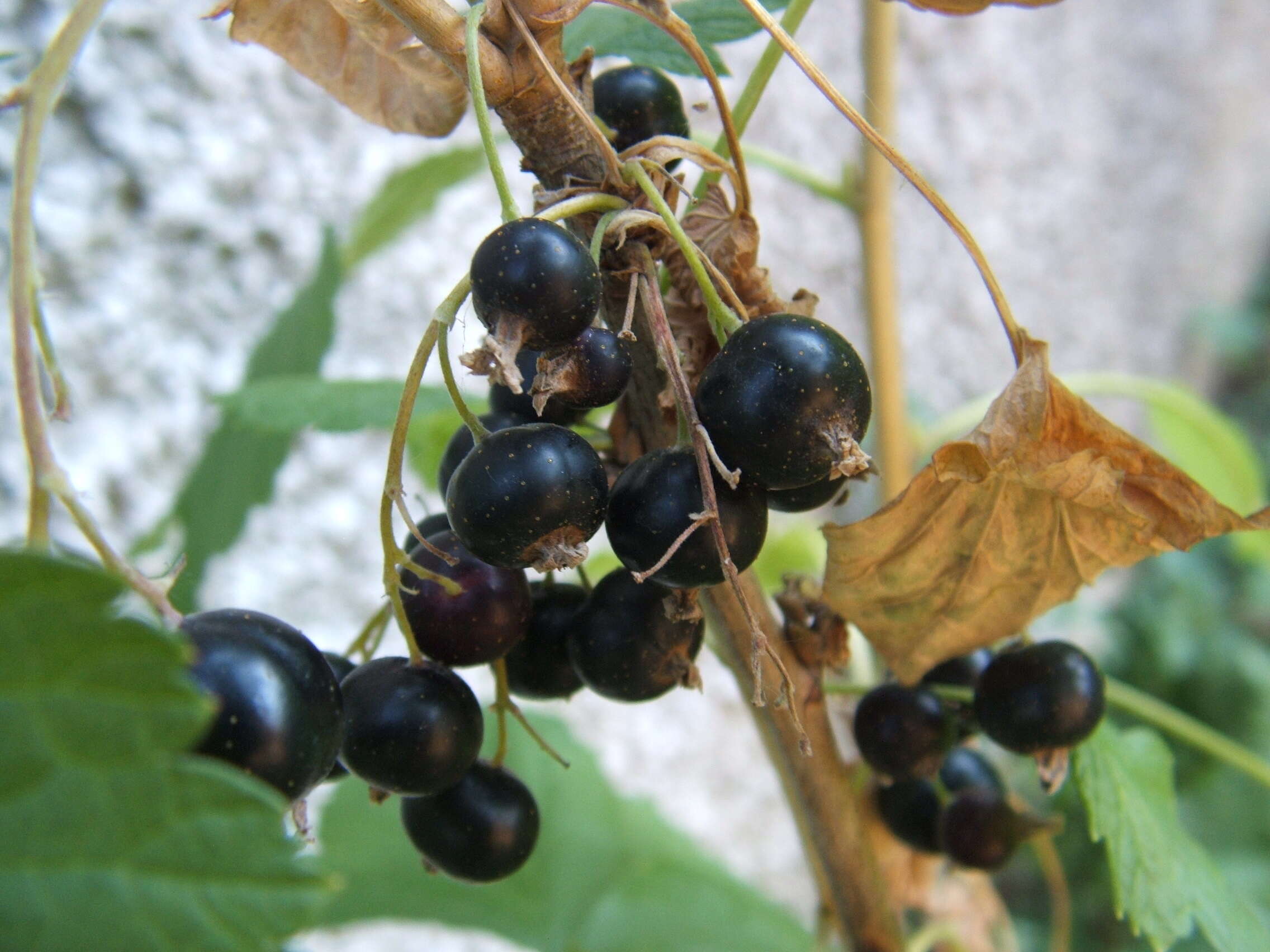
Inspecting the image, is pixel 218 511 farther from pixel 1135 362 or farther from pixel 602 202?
pixel 1135 362

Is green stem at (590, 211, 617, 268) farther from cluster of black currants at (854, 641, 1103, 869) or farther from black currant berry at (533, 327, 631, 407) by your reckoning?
cluster of black currants at (854, 641, 1103, 869)

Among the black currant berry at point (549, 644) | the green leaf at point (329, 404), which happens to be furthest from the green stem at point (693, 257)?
the green leaf at point (329, 404)

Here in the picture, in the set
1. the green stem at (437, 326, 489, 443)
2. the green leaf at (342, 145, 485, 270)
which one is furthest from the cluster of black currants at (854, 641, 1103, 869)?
the green leaf at (342, 145, 485, 270)

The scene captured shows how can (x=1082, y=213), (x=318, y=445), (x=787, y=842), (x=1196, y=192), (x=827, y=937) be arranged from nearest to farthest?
(x=827, y=937)
(x=318, y=445)
(x=787, y=842)
(x=1082, y=213)
(x=1196, y=192)

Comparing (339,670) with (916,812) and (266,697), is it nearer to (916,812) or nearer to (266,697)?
(266,697)

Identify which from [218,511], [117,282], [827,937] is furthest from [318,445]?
[827,937]

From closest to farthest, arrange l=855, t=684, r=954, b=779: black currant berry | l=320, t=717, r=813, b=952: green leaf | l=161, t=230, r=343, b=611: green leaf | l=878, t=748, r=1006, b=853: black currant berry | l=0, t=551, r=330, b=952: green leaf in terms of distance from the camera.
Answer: l=0, t=551, r=330, b=952: green leaf < l=855, t=684, r=954, b=779: black currant berry < l=878, t=748, r=1006, b=853: black currant berry < l=161, t=230, r=343, b=611: green leaf < l=320, t=717, r=813, b=952: green leaf

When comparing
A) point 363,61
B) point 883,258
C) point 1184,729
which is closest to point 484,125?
point 363,61
